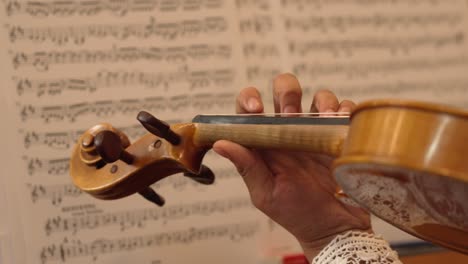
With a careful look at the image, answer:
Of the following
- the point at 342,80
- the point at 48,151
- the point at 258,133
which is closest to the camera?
the point at 258,133

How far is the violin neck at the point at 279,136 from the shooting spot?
1.87 feet

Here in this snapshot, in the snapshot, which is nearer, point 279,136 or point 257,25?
point 279,136

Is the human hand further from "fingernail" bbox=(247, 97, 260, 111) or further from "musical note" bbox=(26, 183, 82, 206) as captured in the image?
"musical note" bbox=(26, 183, 82, 206)

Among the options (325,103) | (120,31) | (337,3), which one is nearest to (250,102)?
(325,103)

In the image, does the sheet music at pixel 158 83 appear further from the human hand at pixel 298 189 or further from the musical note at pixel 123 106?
the human hand at pixel 298 189

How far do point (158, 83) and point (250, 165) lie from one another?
1.81 ft

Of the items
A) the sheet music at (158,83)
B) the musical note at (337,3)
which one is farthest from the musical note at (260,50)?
the musical note at (337,3)

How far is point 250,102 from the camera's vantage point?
0.82 meters

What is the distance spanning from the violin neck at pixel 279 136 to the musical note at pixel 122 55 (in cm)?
50

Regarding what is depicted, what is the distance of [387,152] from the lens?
0.42 m

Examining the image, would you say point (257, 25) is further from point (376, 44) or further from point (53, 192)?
point (53, 192)

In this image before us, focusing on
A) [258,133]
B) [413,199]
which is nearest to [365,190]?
[413,199]

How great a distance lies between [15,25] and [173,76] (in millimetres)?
342

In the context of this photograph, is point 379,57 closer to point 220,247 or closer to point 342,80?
point 342,80
